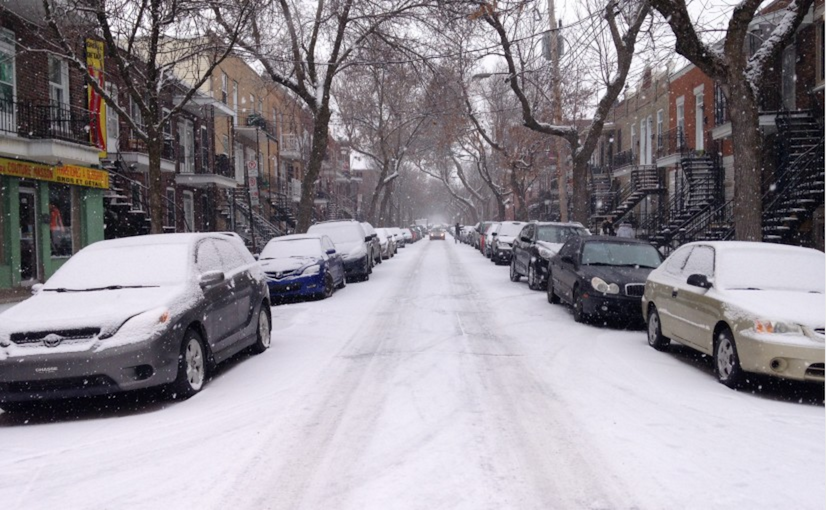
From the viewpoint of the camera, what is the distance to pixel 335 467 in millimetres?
4719

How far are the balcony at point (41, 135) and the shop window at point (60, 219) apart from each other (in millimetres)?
1549

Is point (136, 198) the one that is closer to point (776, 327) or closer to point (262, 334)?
point (262, 334)

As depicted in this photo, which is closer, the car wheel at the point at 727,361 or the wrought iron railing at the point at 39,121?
the car wheel at the point at 727,361

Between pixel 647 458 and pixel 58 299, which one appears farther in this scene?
pixel 58 299

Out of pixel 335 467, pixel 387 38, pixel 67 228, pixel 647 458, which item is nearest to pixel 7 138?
pixel 67 228

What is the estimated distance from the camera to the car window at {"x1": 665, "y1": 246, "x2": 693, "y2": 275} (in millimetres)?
8998

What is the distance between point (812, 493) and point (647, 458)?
3.33 ft

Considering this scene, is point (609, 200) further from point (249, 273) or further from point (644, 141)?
point (249, 273)

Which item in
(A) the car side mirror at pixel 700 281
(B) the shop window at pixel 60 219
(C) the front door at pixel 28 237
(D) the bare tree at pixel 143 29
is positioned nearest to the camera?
(A) the car side mirror at pixel 700 281

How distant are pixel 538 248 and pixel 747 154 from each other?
6216 mm

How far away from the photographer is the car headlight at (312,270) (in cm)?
1528

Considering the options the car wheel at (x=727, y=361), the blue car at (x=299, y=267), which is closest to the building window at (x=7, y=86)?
the blue car at (x=299, y=267)

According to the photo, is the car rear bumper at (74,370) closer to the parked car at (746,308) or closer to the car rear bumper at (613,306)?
the parked car at (746,308)

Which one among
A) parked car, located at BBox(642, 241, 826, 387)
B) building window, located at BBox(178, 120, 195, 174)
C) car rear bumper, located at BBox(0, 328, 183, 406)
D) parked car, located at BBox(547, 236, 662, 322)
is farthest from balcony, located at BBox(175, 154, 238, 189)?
car rear bumper, located at BBox(0, 328, 183, 406)
